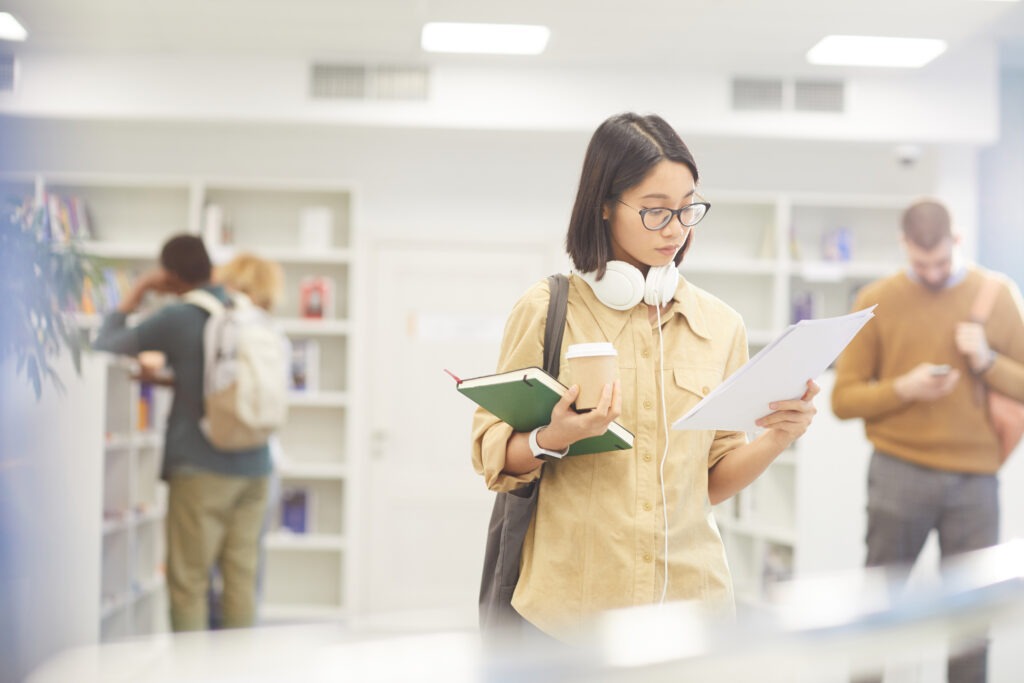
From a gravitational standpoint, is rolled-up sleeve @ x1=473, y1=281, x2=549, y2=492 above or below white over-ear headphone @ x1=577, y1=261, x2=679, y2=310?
below

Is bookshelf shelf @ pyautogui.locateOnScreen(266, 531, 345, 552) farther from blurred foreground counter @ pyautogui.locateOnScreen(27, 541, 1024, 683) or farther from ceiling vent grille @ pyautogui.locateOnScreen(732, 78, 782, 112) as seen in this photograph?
Result: blurred foreground counter @ pyautogui.locateOnScreen(27, 541, 1024, 683)

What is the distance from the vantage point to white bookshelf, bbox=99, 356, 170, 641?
280 centimetres

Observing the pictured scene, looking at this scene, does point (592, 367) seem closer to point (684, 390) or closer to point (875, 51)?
point (684, 390)

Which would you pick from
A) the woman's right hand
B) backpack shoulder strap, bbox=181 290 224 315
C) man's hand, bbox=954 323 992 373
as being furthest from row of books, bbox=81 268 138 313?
the woman's right hand

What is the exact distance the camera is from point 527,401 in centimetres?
101

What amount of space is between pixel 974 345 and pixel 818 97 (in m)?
1.84

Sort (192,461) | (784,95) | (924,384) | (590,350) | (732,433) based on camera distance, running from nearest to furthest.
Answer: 1. (590,350)
2. (732,433)
3. (924,384)
4. (192,461)
5. (784,95)

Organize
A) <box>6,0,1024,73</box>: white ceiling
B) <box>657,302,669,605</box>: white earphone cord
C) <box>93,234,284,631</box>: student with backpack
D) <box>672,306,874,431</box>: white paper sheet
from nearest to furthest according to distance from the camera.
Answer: <box>672,306,874,431</box>: white paper sheet → <box>657,302,669,605</box>: white earphone cord → <box>93,234,284,631</box>: student with backpack → <box>6,0,1024,73</box>: white ceiling

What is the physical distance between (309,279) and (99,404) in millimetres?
1771

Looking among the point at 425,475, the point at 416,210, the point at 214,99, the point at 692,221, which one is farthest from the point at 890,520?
the point at 214,99

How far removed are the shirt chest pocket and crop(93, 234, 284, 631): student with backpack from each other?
1.81 meters

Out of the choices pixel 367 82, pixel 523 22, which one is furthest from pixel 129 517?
pixel 523 22

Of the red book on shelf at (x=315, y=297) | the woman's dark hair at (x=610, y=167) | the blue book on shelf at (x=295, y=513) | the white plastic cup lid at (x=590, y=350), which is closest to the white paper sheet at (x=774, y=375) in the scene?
the white plastic cup lid at (x=590, y=350)

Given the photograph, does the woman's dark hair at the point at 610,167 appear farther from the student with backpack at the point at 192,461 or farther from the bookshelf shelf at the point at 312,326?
the bookshelf shelf at the point at 312,326
